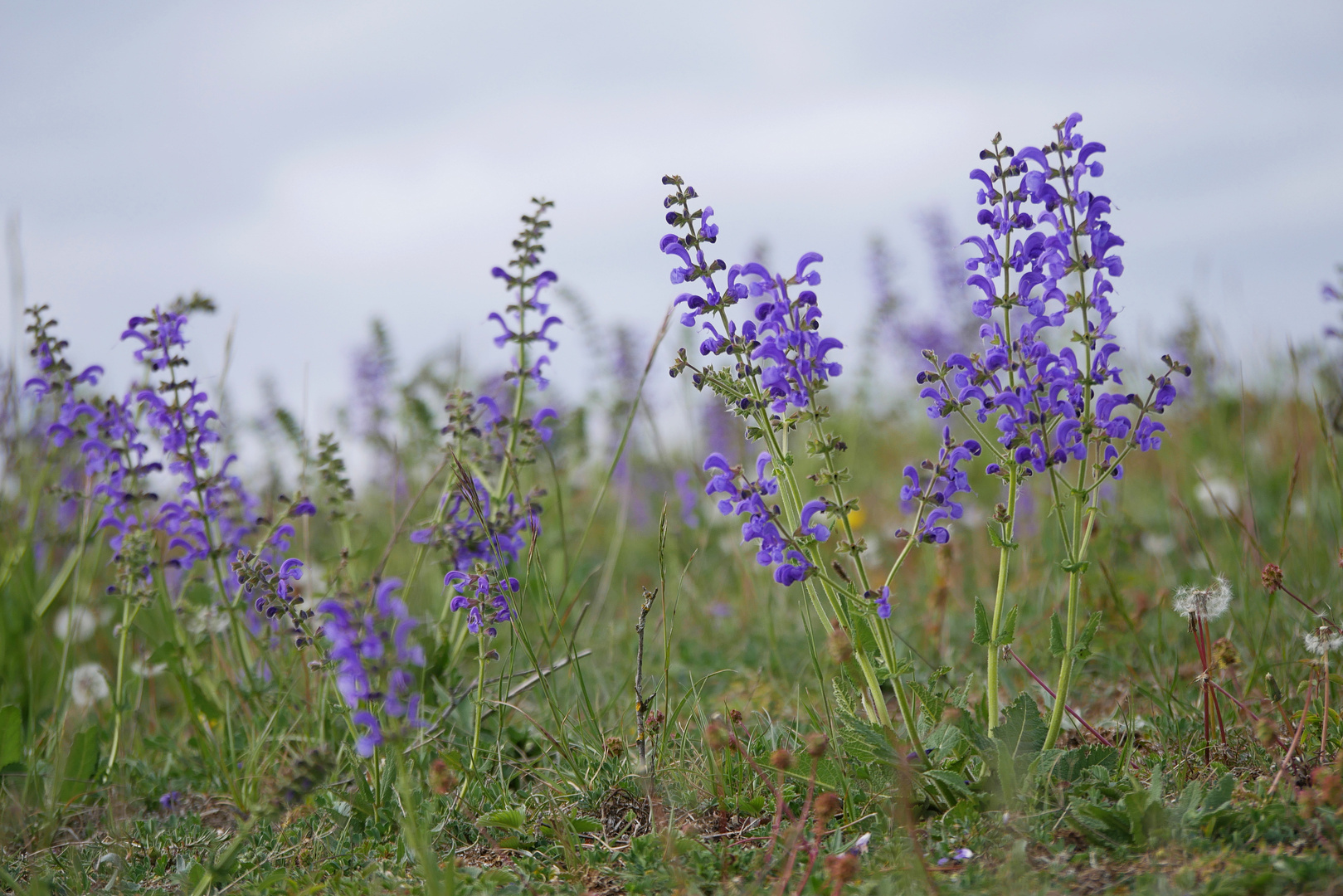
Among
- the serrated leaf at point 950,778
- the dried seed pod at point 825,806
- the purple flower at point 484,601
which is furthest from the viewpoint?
the purple flower at point 484,601

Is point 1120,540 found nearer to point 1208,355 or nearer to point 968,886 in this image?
point 1208,355

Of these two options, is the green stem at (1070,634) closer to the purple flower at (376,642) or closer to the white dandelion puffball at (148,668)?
the purple flower at (376,642)

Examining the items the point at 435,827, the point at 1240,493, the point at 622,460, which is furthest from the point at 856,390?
the point at 435,827

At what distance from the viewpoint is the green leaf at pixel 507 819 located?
2.55 meters

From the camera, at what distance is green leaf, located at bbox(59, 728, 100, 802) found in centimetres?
324

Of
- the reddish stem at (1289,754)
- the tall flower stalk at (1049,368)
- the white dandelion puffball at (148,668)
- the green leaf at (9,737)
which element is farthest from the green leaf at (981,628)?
the green leaf at (9,737)

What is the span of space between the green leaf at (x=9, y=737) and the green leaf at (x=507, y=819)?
1.87 meters

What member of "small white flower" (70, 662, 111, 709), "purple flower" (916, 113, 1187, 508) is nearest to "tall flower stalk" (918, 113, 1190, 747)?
"purple flower" (916, 113, 1187, 508)

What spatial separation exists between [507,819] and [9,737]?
1.96m

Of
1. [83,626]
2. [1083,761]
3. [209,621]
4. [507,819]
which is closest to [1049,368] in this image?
[1083,761]

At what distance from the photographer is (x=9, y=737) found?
3279mm

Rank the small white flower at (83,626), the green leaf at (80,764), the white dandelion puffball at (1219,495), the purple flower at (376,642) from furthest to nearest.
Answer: the white dandelion puffball at (1219,495)
the small white flower at (83,626)
the green leaf at (80,764)
the purple flower at (376,642)

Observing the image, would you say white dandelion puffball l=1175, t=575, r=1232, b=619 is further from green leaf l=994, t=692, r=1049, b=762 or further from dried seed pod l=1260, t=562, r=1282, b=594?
green leaf l=994, t=692, r=1049, b=762

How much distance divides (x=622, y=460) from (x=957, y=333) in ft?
10.8
